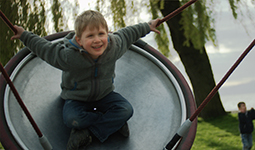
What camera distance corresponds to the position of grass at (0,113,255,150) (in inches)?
172

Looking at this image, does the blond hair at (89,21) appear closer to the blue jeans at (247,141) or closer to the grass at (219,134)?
the blue jeans at (247,141)

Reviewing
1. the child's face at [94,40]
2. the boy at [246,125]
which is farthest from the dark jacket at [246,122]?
the child's face at [94,40]

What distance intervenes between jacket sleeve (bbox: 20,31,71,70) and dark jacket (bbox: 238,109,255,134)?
9.20 ft

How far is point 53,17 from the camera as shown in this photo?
12.9 ft

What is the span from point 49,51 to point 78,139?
488mm

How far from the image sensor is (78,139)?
5.22 feet

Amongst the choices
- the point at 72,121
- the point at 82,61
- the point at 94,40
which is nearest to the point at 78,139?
the point at 72,121

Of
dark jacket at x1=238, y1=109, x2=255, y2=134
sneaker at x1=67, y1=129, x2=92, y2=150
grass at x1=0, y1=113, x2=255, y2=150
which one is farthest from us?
grass at x1=0, y1=113, x2=255, y2=150

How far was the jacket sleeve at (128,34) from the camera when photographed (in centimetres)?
169

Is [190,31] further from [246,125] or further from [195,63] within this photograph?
[246,125]

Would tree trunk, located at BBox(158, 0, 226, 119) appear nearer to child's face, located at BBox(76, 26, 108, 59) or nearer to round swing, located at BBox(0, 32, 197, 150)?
round swing, located at BBox(0, 32, 197, 150)

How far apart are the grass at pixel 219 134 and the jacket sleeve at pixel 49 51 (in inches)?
131

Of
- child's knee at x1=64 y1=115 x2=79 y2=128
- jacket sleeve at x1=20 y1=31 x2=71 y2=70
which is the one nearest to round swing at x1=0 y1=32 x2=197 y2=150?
child's knee at x1=64 y1=115 x2=79 y2=128

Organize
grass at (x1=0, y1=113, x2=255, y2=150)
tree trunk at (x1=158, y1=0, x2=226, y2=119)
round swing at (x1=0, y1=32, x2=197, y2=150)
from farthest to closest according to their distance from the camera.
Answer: tree trunk at (x1=158, y1=0, x2=226, y2=119), grass at (x1=0, y1=113, x2=255, y2=150), round swing at (x1=0, y1=32, x2=197, y2=150)
